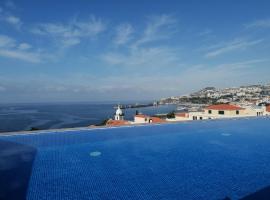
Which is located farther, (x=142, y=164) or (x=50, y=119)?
(x=50, y=119)

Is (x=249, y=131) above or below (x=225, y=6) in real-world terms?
below

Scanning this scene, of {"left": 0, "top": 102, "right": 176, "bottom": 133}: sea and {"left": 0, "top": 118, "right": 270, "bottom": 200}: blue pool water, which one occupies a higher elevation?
{"left": 0, "top": 118, "right": 270, "bottom": 200}: blue pool water

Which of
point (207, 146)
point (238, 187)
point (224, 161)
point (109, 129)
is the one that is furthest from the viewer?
point (109, 129)

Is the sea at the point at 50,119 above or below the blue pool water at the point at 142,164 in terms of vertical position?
below

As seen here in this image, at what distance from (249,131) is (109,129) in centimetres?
659

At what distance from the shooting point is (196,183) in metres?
5.40

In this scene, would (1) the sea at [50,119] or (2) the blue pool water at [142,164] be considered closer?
(2) the blue pool water at [142,164]

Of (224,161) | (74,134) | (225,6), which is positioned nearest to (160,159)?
(224,161)

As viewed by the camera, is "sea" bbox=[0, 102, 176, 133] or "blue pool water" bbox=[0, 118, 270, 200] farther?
"sea" bbox=[0, 102, 176, 133]

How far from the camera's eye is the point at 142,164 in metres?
6.74

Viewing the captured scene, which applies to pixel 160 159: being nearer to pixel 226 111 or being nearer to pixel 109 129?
pixel 109 129

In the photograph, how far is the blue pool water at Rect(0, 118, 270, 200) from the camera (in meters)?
4.99

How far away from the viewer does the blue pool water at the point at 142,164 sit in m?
Result: 4.99

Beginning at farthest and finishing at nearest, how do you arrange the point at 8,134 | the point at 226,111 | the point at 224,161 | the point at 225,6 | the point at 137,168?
the point at 226,111 < the point at 225,6 < the point at 8,134 < the point at 224,161 < the point at 137,168
